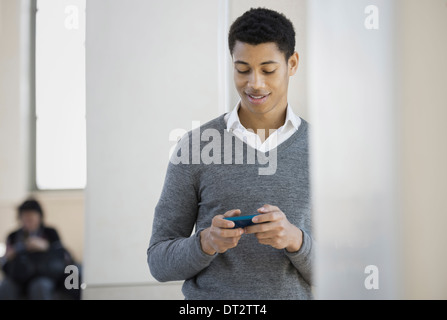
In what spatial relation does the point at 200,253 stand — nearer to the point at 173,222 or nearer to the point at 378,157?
the point at 173,222

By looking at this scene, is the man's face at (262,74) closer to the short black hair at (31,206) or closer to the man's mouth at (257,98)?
the man's mouth at (257,98)

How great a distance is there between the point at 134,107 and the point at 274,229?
48 centimetres

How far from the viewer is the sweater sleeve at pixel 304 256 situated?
652mm

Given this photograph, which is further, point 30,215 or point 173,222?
point 30,215

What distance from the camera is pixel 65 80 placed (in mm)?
924

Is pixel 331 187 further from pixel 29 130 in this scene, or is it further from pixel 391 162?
pixel 29 130

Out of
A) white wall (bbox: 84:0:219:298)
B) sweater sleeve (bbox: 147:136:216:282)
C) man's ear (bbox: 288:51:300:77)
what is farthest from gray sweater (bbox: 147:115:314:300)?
white wall (bbox: 84:0:219:298)

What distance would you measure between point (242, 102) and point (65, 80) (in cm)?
39

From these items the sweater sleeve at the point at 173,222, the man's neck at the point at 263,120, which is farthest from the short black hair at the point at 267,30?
the sweater sleeve at the point at 173,222

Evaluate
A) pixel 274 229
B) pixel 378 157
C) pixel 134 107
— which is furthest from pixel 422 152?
pixel 134 107

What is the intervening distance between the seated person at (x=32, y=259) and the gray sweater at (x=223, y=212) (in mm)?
296

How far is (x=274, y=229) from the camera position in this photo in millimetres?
606

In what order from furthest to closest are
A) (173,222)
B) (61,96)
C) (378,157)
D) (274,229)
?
(61,96), (173,222), (274,229), (378,157)

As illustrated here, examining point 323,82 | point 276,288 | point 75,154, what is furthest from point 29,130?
point 323,82
